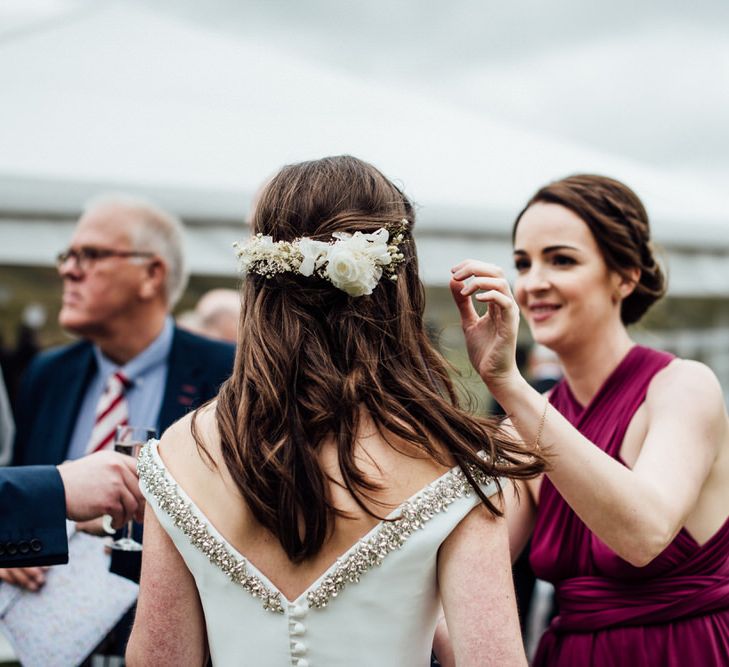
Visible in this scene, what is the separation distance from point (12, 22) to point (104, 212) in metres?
3.78

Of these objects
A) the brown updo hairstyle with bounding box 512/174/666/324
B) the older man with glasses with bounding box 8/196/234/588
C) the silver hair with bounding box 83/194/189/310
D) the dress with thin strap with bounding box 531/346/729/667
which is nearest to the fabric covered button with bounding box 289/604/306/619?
the dress with thin strap with bounding box 531/346/729/667

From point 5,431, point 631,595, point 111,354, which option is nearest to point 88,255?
point 111,354

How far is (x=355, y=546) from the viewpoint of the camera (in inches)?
63.3

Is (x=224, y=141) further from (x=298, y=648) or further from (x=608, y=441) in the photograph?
(x=298, y=648)

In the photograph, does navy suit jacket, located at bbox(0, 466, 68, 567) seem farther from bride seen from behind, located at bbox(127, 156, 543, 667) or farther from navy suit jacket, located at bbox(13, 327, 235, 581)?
navy suit jacket, located at bbox(13, 327, 235, 581)

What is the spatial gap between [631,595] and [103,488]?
59.6 inches

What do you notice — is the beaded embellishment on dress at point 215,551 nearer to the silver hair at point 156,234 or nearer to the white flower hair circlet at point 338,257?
the white flower hair circlet at point 338,257

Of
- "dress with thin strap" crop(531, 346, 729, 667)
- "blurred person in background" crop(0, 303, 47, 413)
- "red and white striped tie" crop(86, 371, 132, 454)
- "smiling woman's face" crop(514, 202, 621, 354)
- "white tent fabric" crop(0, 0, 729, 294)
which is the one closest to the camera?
"dress with thin strap" crop(531, 346, 729, 667)

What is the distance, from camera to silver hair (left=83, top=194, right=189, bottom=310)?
154 inches

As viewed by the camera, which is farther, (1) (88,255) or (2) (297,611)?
(1) (88,255)

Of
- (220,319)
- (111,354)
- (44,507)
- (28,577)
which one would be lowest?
(28,577)

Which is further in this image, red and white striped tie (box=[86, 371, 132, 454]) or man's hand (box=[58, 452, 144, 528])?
red and white striped tie (box=[86, 371, 132, 454])

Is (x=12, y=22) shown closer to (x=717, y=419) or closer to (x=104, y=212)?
(x=104, y=212)

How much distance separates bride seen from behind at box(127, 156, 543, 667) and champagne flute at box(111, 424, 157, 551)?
1.83 ft
